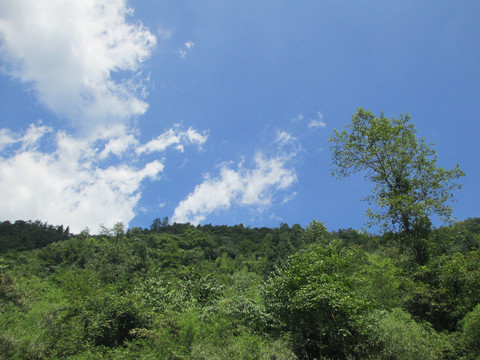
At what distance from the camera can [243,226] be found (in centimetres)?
12812

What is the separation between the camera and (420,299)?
14242 mm

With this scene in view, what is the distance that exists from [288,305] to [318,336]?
1.91 m

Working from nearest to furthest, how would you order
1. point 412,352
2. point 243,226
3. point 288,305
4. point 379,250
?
point 412,352, point 288,305, point 379,250, point 243,226

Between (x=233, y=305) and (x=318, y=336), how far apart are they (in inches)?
152

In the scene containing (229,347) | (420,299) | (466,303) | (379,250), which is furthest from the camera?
(379,250)

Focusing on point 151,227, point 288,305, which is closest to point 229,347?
point 288,305

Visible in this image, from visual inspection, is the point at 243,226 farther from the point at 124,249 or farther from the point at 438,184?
the point at 438,184

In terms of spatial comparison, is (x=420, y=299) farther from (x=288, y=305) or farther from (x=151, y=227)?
(x=151, y=227)

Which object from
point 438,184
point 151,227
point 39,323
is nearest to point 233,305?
point 39,323

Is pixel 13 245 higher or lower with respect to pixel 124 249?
higher

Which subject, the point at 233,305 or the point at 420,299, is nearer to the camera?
the point at 233,305

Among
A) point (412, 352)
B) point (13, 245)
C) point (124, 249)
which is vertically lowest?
point (412, 352)

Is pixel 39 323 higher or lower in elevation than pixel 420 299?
lower

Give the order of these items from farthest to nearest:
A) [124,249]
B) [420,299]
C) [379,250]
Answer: [124,249], [379,250], [420,299]
